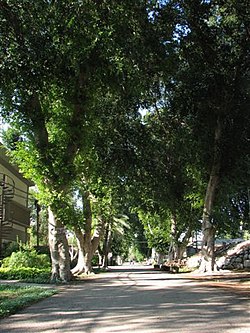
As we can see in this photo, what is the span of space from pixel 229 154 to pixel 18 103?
1099cm

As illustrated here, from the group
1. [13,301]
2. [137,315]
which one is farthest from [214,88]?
[137,315]

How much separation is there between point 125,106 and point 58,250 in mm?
9405

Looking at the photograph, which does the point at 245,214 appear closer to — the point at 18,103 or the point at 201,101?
the point at 201,101

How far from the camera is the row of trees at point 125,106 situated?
14.4m

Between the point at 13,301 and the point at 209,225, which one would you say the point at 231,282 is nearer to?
the point at 209,225

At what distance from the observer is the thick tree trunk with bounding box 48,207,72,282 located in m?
17.6

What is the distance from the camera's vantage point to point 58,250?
58.5 feet

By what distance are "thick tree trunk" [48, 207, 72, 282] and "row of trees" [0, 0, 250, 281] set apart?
0.13 feet

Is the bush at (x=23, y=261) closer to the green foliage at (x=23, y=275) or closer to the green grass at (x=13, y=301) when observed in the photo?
the green foliage at (x=23, y=275)

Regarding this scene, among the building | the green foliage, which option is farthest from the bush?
the building

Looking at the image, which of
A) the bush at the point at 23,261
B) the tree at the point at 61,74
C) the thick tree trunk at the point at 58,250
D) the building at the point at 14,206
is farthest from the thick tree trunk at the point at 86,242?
the tree at the point at 61,74

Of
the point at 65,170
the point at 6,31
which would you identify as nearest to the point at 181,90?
the point at 65,170

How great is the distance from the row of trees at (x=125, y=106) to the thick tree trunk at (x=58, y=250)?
0.13ft

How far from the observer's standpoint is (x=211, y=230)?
23.3m
